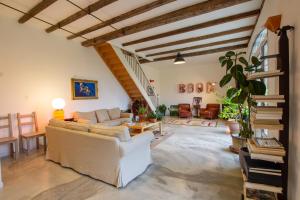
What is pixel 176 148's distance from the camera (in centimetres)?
414

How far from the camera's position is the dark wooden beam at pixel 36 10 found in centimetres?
316

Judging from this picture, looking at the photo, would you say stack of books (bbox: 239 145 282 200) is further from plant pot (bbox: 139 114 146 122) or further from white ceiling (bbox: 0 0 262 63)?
plant pot (bbox: 139 114 146 122)

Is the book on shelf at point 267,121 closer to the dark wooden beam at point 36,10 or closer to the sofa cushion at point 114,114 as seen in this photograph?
the dark wooden beam at point 36,10

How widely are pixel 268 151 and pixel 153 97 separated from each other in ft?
22.8

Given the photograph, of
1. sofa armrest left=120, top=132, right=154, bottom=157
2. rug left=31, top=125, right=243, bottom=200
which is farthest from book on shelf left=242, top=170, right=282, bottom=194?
sofa armrest left=120, top=132, right=154, bottom=157

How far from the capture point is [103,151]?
261 centimetres

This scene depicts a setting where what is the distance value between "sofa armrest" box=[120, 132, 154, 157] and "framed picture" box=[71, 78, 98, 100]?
3516 millimetres

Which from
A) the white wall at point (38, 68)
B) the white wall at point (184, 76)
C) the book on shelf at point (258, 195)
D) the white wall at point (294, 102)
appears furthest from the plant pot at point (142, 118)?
the white wall at point (294, 102)

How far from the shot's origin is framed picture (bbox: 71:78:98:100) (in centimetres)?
551

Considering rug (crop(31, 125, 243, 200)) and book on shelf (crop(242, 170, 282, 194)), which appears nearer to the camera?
book on shelf (crop(242, 170, 282, 194))

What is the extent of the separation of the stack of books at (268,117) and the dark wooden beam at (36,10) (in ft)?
12.2

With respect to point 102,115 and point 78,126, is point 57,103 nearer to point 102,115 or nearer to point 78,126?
point 102,115

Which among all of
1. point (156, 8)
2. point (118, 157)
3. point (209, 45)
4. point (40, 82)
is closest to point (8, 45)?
point (40, 82)

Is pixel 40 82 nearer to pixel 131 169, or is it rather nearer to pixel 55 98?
pixel 55 98
